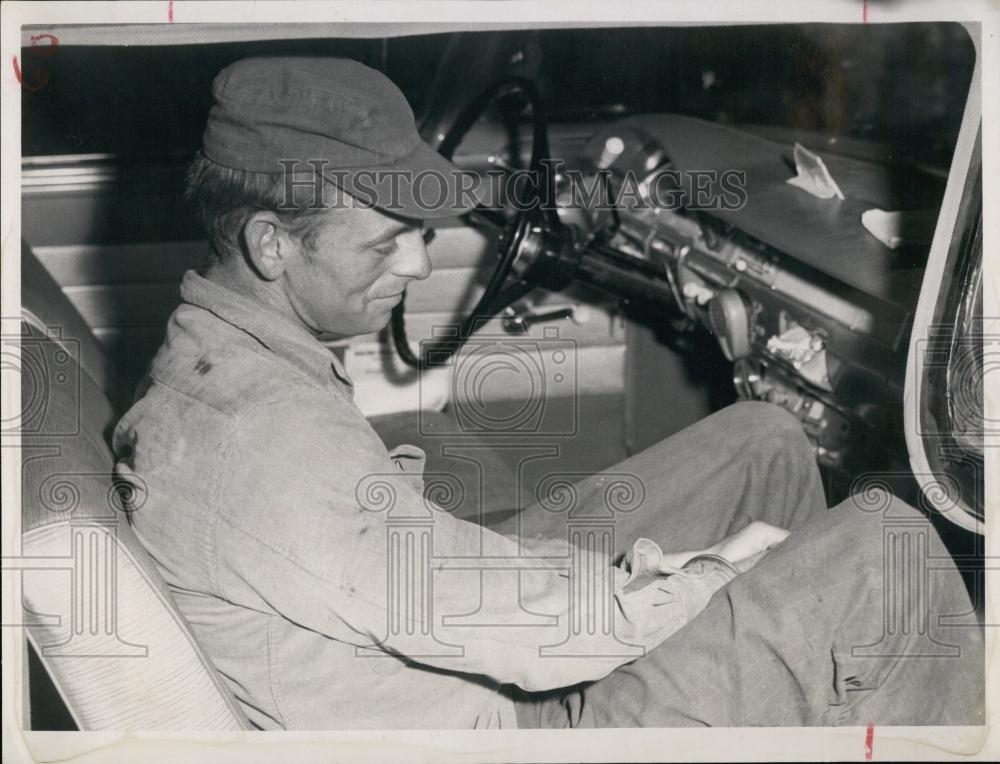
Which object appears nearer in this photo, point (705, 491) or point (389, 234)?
point (389, 234)

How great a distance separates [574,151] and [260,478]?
85 cm

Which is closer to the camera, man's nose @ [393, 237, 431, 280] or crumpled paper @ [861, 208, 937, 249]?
man's nose @ [393, 237, 431, 280]

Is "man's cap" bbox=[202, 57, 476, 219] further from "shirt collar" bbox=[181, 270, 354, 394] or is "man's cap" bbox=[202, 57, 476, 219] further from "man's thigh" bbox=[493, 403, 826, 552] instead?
"man's thigh" bbox=[493, 403, 826, 552]

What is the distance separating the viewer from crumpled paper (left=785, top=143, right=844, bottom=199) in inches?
47.3

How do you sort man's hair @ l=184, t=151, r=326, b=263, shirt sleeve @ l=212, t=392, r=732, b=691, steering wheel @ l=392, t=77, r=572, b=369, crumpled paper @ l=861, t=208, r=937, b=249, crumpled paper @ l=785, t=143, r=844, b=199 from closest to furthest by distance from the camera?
1. shirt sleeve @ l=212, t=392, r=732, b=691
2. man's hair @ l=184, t=151, r=326, b=263
3. crumpled paper @ l=861, t=208, r=937, b=249
4. crumpled paper @ l=785, t=143, r=844, b=199
5. steering wheel @ l=392, t=77, r=572, b=369

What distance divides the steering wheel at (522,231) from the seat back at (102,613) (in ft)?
1.87

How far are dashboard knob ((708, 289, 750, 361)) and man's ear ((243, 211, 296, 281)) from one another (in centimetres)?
63

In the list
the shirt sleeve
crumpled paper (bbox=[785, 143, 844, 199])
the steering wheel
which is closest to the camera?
the shirt sleeve

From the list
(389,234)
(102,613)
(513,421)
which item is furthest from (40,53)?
(513,421)

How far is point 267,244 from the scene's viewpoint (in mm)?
904

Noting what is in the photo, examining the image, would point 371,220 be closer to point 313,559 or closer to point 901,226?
point 313,559

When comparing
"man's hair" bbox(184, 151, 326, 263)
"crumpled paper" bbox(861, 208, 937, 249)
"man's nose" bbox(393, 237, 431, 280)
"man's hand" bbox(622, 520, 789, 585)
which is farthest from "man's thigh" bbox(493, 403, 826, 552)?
"man's hair" bbox(184, 151, 326, 263)

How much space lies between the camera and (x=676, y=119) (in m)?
1.43

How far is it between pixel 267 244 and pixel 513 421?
576mm
